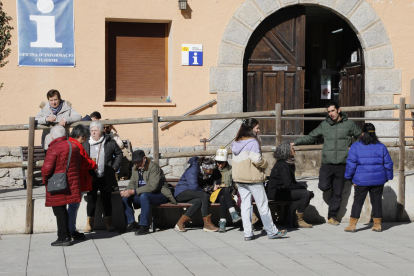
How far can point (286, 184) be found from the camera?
23.7ft

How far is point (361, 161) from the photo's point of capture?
7316 millimetres

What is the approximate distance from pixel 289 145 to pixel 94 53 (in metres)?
5.33

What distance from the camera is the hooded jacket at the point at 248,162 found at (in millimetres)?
6707

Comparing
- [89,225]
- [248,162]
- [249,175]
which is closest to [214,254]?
[249,175]

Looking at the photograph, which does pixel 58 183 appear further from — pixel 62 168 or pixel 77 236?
pixel 77 236

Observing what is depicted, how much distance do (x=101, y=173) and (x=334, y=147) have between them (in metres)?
3.24

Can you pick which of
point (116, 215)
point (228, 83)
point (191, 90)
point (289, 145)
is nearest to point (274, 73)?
point (228, 83)

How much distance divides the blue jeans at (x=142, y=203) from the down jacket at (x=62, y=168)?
0.88 metres

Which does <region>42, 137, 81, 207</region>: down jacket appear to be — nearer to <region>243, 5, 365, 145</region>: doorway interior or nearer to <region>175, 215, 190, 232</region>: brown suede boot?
<region>175, 215, 190, 232</region>: brown suede boot

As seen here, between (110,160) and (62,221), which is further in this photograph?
(110,160)

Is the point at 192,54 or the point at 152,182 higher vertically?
the point at 192,54

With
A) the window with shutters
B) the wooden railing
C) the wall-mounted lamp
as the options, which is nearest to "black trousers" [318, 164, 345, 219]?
the wooden railing

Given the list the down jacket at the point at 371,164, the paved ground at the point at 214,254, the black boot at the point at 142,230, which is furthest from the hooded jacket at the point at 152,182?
the down jacket at the point at 371,164

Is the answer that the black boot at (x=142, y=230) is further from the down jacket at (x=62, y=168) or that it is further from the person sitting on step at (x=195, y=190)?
the down jacket at (x=62, y=168)
